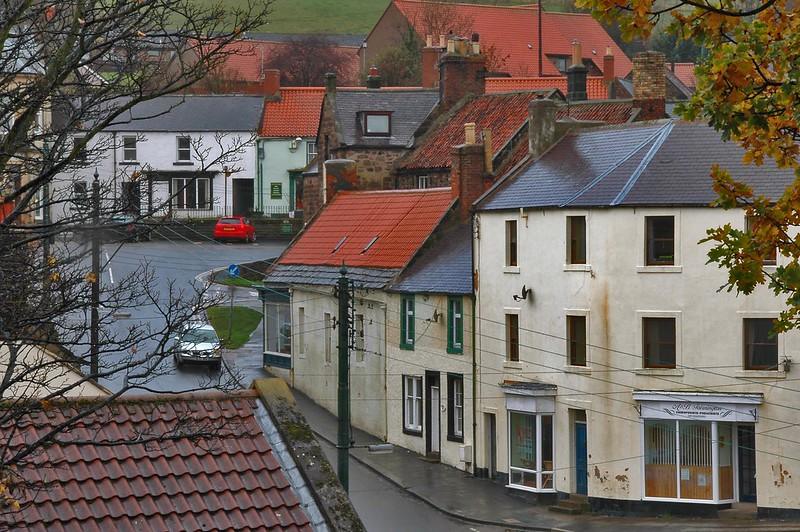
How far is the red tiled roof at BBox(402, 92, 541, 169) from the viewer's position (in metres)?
51.8

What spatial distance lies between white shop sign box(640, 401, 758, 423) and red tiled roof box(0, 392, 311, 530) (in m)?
24.6

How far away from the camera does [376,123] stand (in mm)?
59250

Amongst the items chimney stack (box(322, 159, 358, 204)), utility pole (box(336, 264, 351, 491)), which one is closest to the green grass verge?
chimney stack (box(322, 159, 358, 204))

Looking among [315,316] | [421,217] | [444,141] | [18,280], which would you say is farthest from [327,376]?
[18,280]

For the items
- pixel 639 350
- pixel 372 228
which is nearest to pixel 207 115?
pixel 372 228

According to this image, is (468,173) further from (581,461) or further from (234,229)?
(234,229)

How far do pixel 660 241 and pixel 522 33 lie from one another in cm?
6976

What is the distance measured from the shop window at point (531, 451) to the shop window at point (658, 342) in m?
3.40

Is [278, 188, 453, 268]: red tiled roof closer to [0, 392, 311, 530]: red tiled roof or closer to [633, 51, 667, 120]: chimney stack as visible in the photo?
[633, 51, 667, 120]: chimney stack

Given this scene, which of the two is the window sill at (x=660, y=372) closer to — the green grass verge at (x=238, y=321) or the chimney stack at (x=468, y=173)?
the chimney stack at (x=468, y=173)

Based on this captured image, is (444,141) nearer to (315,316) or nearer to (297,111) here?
(315,316)

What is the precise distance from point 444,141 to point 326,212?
5925 millimetres

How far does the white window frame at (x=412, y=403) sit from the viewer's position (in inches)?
1726

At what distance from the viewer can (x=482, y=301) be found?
41875 millimetres
